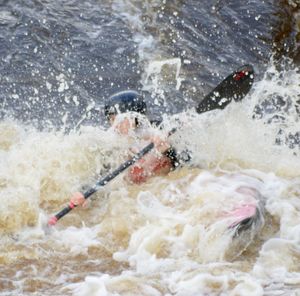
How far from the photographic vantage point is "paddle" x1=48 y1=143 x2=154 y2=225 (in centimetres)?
555

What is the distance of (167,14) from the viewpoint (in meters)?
10.5

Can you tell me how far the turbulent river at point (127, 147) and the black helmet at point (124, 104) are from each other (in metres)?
0.27

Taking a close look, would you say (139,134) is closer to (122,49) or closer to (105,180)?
(105,180)

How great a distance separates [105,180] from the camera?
18.7 ft

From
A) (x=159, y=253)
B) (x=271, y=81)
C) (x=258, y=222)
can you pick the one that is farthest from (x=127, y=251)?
(x=271, y=81)

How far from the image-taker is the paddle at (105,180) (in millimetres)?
5551

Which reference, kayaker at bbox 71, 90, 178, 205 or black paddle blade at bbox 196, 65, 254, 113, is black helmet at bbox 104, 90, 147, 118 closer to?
kayaker at bbox 71, 90, 178, 205

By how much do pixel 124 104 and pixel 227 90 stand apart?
1.06 meters

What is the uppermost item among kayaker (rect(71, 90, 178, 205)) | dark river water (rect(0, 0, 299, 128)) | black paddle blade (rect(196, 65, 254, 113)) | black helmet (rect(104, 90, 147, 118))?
black paddle blade (rect(196, 65, 254, 113))

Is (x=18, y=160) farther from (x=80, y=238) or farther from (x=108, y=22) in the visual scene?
(x=108, y=22)

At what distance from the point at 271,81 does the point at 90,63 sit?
2.50 metres

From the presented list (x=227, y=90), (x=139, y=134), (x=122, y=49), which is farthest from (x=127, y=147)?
(x=122, y=49)

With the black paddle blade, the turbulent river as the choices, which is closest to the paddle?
the turbulent river

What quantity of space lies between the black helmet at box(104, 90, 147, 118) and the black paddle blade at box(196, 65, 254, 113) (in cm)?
62
